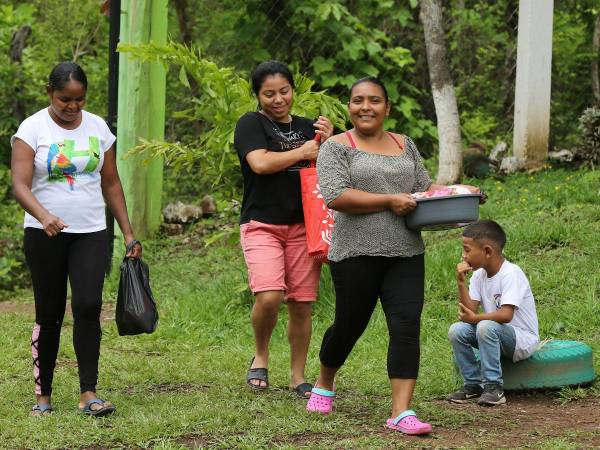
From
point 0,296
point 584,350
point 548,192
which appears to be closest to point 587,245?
point 548,192

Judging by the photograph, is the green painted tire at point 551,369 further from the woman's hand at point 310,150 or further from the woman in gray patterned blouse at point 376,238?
the woman's hand at point 310,150

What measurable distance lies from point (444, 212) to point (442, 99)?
6.24 m

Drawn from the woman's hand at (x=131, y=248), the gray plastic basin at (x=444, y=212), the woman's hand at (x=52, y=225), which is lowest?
the woman's hand at (x=131, y=248)

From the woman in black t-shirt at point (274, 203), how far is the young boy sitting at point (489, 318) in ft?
2.81

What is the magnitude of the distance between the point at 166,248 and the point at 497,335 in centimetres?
606

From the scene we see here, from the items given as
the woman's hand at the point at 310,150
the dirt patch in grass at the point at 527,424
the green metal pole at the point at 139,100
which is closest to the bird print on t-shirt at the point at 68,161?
the woman's hand at the point at 310,150

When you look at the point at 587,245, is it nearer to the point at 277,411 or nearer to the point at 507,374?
the point at 507,374

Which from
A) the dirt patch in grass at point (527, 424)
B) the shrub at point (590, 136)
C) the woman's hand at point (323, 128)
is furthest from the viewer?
the shrub at point (590, 136)

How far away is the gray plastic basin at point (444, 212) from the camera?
5094 millimetres

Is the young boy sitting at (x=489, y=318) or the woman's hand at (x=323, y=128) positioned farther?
the young boy sitting at (x=489, y=318)

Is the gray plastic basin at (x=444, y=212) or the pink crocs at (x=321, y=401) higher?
the gray plastic basin at (x=444, y=212)

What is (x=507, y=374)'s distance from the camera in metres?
6.27

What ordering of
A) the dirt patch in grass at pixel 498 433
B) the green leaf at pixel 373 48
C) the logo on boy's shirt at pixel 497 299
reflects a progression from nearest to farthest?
the dirt patch in grass at pixel 498 433 → the logo on boy's shirt at pixel 497 299 → the green leaf at pixel 373 48

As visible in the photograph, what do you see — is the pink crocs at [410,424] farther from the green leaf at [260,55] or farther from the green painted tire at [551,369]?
the green leaf at [260,55]
